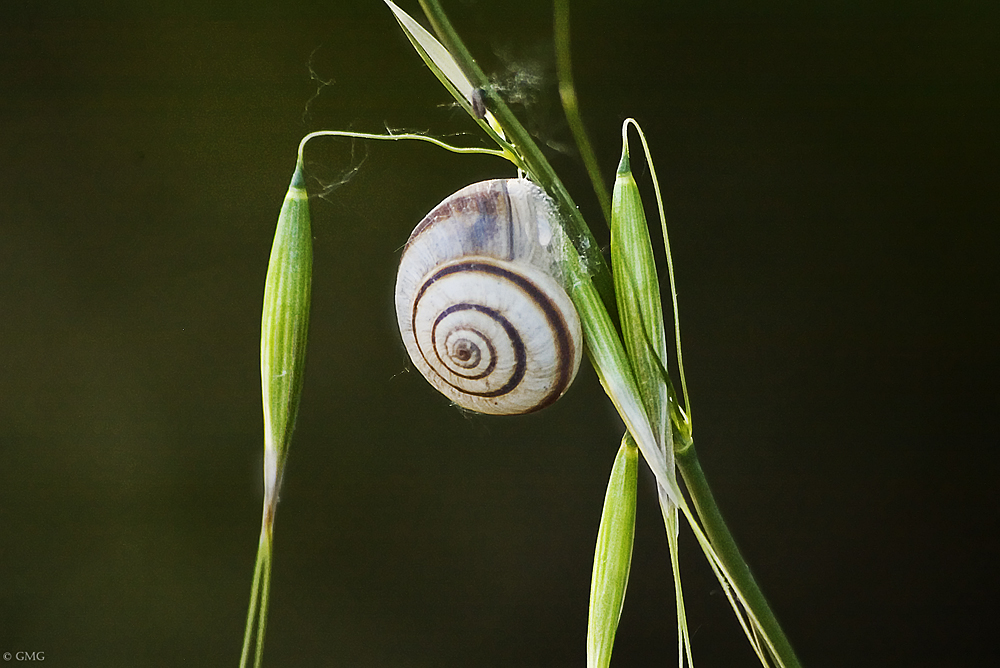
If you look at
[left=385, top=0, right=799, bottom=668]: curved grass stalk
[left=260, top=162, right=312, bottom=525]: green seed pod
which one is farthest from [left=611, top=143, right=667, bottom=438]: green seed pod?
[left=260, top=162, right=312, bottom=525]: green seed pod

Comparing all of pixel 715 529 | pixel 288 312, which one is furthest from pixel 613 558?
pixel 288 312

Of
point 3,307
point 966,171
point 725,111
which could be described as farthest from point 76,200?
point 966,171

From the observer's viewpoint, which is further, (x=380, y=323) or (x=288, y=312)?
(x=380, y=323)

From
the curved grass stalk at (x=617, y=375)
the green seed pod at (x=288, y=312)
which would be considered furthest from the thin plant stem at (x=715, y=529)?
the green seed pod at (x=288, y=312)

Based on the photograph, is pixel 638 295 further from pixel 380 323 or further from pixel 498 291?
pixel 380 323

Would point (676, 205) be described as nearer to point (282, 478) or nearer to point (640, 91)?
point (640, 91)

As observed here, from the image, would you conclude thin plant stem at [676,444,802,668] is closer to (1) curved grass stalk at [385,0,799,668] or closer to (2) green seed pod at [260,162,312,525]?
(1) curved grass stalk at [385,0,799,668]
